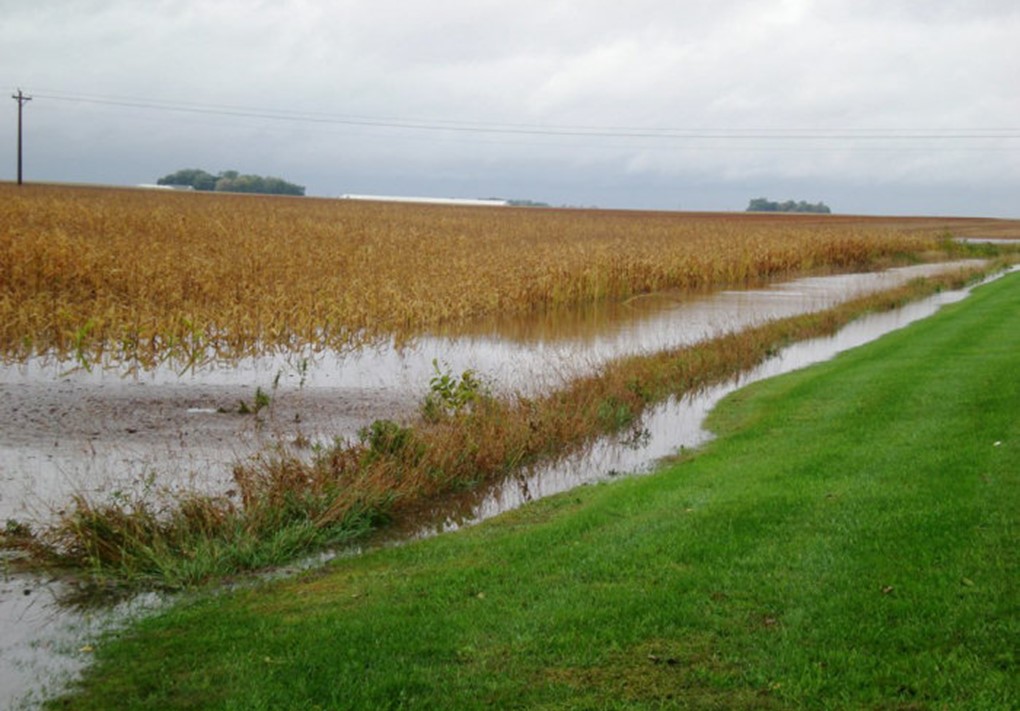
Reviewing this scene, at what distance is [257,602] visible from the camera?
7.27m

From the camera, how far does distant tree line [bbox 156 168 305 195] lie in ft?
514

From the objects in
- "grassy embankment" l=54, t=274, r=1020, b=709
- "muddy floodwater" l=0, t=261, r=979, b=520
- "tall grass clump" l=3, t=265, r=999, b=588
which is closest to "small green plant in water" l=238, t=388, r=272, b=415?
"muddy floodwater" l=0, t=261, r=979, b=520

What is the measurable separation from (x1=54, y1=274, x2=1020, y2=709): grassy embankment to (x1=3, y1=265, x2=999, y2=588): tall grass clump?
939 mm

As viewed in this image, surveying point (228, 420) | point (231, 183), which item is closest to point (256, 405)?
point (228, 420)

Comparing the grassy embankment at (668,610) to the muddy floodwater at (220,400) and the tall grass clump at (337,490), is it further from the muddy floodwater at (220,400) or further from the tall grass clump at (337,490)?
the muddy floodwater at (220,400)

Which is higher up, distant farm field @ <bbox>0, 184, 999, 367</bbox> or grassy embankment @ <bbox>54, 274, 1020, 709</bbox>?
distant farm field @ <bbox>0, 184, 999, 367</bbox>

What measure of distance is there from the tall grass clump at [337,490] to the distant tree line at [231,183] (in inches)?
5676

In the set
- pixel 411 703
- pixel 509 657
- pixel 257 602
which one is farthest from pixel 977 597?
pixel 257 602

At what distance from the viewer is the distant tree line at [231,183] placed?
514ft

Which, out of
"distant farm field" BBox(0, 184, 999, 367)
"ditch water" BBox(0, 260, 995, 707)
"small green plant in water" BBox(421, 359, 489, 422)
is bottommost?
"ditch water" BBox(0, 260, 995, 707)

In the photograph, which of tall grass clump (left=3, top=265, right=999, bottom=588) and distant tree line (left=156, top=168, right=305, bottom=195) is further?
distant tree line (left=156, top=168, right=305, bottom=195)

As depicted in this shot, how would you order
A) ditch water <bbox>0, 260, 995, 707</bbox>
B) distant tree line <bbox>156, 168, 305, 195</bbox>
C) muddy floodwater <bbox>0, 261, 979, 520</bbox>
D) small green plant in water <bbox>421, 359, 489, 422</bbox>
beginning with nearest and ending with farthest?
ditch water <bbox>0, 260, 995, 707</bbox> < muddy floodwater <bbox>0, 261, 979, 520</bbox> < small green plant in water <bbox>421, 359, 489, 422</bbox> < distant tree line <bbox>156, 168, 305, 195</bbox>

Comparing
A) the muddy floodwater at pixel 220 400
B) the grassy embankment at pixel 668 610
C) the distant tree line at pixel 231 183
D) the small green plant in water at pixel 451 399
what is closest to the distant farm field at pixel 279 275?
the muddy floodwater at pixel 220 400

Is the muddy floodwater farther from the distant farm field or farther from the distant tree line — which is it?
the distant tree line
